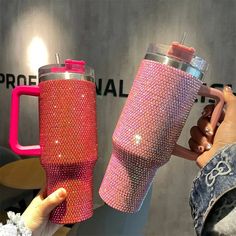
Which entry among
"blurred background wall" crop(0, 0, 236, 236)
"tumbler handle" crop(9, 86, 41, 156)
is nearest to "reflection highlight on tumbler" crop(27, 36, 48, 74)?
"blurred background wall" crop(0, 0, 236, 236)

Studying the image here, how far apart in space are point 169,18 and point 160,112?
55.8 inches

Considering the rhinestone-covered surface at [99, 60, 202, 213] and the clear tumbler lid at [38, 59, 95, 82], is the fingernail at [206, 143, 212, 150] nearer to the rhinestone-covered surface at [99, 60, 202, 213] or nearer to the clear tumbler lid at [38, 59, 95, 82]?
the rhinestone-covered surface at [99, 60, 202, 213]

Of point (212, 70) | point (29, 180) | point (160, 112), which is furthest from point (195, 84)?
point (29, 180)

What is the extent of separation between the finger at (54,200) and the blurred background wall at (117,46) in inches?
45.0

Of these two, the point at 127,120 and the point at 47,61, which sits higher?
the point at 127,120

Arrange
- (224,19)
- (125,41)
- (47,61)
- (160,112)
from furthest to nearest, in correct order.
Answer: (47,61) → (125,41) → (224,19) → (160,112)

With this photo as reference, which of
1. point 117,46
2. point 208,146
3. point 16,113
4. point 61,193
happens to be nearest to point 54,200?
point 61,193

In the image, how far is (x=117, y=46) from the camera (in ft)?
6.34

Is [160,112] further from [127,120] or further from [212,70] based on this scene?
[212,70]

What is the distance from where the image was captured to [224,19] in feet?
5.86

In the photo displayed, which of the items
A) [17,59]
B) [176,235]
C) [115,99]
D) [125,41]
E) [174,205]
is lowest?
[176,235]

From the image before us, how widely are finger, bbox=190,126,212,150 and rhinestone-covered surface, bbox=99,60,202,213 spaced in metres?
0.06

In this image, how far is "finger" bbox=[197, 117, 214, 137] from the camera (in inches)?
23.0

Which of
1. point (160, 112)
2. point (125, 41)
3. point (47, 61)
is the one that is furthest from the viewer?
point (47, 61)
